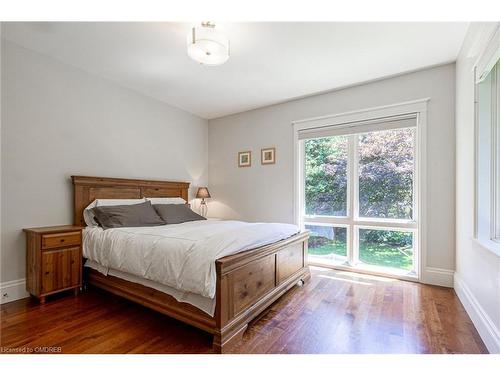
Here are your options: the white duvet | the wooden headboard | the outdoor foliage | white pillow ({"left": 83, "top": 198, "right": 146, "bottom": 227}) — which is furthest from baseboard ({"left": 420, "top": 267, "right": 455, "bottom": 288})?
white pillow ({"left": 83, "top": 198, "right": 146, "bottom": 227})

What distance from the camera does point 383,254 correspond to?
322 centimetres

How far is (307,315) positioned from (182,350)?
41.5 inches

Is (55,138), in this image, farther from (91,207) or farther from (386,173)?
(386,173)

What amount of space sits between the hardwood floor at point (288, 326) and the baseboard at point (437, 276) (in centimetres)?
13

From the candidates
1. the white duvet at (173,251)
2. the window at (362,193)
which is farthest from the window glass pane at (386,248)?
the white duvet at (173,251)

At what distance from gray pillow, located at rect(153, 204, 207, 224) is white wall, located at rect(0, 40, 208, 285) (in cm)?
67

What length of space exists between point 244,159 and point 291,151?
2.89 feet

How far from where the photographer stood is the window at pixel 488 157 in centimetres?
183

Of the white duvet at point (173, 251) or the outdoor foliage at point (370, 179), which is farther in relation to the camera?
the outdoor foliage at point (370, 179)

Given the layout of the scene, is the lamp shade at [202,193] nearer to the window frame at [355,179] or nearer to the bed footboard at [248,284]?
the window frame at [355,179]

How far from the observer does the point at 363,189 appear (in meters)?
3.35

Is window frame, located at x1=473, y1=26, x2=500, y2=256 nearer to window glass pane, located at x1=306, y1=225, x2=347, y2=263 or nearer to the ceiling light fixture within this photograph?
window glass pane, located at x1=306, y1=225, x2=347, y2=263
